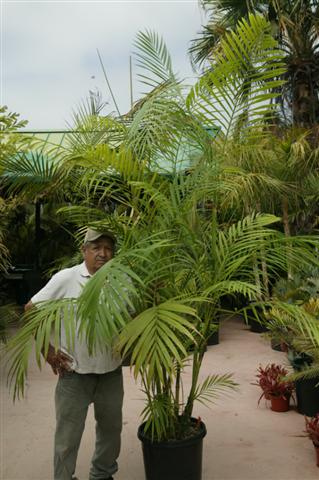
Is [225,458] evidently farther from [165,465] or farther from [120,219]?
[120,219]

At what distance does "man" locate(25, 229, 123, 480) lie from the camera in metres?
2.63

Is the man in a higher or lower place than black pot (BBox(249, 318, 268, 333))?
higher

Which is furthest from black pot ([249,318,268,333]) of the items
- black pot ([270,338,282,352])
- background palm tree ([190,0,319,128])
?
background palm tree ([190,0,319,128])

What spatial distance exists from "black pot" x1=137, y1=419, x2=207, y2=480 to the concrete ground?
444 mm

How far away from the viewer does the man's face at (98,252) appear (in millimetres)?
2693

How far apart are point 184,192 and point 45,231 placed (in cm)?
728

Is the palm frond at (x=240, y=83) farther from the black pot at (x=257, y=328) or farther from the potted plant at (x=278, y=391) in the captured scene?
the black pot at (x=257, y=328)

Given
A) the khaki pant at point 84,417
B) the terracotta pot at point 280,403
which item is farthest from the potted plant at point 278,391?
the khaki pant at point 84,417

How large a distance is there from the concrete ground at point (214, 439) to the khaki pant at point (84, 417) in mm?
351

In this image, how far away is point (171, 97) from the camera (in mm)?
2648

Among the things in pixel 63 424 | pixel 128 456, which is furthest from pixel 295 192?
pixel 63 424

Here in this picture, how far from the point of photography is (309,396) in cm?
393

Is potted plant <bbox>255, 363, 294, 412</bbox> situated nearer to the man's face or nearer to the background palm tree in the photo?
the man's face

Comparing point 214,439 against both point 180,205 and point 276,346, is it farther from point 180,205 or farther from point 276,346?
point 276,346
